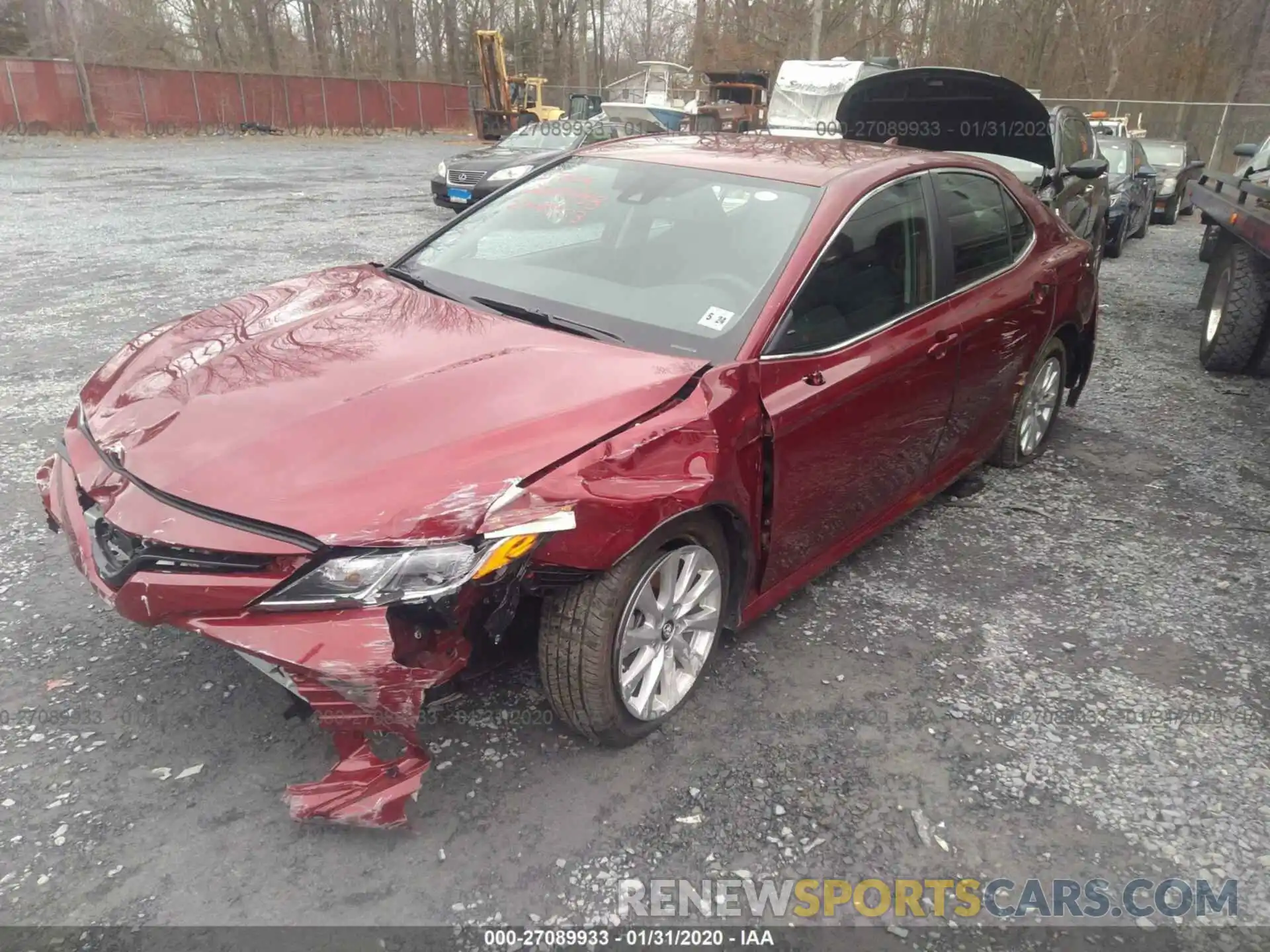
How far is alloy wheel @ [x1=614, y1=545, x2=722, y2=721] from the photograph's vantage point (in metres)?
2.46

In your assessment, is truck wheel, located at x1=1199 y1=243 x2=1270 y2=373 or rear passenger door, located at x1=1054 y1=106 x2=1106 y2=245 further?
rear passenger door, located at x1=1054 y1=106 x2=1106 y2=245

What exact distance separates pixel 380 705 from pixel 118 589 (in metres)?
0.74

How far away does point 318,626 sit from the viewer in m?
1.97

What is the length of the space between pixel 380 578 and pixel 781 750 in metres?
1.37

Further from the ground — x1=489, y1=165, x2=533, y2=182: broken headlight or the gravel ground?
x1=489, y1=165, x2=533, y2=182: broken headlight

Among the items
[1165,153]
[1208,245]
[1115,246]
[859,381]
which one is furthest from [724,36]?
[859,381]

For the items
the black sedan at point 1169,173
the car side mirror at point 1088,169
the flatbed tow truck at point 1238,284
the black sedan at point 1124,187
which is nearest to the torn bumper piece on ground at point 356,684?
the flatbed tow truck at point 1238,284

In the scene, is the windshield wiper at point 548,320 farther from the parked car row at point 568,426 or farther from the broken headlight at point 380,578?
the broken headlight at point 380,578

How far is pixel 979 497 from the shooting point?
4469mm

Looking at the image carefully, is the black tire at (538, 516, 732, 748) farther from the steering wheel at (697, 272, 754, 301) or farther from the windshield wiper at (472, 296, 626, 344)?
the steering wheel at (697, 272, 754, 301)

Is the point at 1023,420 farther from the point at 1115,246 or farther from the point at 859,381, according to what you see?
the point at 1115,246

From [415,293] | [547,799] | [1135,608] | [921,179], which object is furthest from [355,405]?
[1135,608]

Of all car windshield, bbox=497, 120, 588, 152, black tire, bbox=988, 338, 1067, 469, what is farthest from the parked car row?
car windshield, bbox=497, 120, 588, 152

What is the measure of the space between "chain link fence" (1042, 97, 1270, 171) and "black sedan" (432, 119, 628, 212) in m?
16.7
